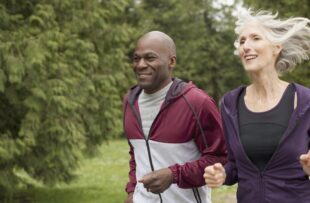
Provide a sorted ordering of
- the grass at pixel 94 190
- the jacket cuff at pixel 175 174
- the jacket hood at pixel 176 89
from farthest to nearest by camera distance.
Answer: the grass at pixel 94 190
the jacket hood at pixel 176 89
the jacket cuff at pixel 175 174

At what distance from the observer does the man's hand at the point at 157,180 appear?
9.21 feet

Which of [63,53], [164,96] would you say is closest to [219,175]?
[164,96]

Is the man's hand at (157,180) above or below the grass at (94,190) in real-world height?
above

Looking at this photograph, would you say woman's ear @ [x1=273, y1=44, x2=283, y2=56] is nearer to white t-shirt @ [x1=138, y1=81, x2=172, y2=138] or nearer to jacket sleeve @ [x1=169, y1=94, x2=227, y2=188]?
jacket sleeve @ [x1=169, y1=94, x2=227, y2=188]

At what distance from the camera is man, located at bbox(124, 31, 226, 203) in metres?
2.97

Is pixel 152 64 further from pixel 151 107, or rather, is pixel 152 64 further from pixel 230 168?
pixel 230 168

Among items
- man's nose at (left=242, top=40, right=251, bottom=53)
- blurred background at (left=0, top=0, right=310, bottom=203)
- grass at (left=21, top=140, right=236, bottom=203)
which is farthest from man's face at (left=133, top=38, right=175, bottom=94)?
grass at (left=21, top=140, right=236, bottom=203)

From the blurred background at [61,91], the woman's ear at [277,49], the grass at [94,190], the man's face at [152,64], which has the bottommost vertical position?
the grass at [94,190]

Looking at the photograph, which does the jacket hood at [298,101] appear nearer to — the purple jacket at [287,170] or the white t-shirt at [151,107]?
the purple jacket at [287,170]

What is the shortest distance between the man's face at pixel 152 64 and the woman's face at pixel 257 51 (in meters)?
0.55

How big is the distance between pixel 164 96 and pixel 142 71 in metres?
0.19

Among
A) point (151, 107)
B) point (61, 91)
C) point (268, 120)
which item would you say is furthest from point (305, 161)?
point (61, 91)

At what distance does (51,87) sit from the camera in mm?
7637

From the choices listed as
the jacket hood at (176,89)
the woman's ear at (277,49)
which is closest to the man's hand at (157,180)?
the jacket hood at (176,89)
